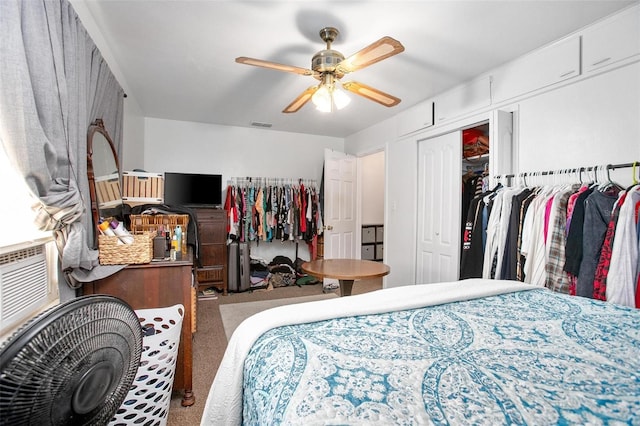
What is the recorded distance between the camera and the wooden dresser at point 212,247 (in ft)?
12.8

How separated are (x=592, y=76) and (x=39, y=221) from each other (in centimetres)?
314

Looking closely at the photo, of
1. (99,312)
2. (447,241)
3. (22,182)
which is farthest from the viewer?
(447,241)

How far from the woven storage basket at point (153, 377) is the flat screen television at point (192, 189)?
272 centimetres

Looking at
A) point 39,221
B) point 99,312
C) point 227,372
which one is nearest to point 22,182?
point 39,221

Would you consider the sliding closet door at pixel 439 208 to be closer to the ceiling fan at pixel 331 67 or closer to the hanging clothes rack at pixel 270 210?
the ceiling fan at pixel 331 67

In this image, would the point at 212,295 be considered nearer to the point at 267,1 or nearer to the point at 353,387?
the point at 267,1

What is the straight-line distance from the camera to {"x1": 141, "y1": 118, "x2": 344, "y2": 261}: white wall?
13.4ft

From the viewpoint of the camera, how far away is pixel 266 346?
867mm

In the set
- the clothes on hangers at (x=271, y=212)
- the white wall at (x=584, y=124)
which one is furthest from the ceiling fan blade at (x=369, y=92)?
the clothes on hangers at (x=271, y=212)

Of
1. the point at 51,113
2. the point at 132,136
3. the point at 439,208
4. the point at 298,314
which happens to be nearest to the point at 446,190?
the point at 439,208

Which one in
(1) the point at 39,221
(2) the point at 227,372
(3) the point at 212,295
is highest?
(1) the point at 39,221

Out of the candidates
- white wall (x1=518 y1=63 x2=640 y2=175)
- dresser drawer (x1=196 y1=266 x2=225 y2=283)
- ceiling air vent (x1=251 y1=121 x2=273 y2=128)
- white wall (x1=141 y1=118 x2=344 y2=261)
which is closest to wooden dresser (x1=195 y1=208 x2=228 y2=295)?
dresser drawer (x1=196 y1=266 x2=225 y2=283)

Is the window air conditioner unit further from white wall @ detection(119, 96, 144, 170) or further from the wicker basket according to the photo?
white wall @ detection(119, 96, 144, 170)

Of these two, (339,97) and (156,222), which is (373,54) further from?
(156,222)
